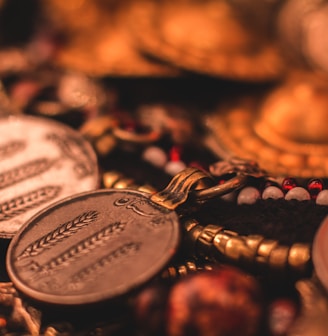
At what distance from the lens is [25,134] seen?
2.81 ft

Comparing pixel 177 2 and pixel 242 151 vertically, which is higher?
pixel 177 2

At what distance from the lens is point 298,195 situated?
0.70m

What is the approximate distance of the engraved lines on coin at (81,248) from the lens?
23.9 inches

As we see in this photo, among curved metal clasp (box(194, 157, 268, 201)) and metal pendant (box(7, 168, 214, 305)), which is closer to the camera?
metal pendant (box(7, 168, 214, 305))

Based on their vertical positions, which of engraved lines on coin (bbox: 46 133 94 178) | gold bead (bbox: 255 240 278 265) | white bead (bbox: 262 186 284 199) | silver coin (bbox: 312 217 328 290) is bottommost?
engraved lines on coin (bbox: 46 133 94 178)

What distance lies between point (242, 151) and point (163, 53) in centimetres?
24

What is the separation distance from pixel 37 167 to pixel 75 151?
60 millimetres

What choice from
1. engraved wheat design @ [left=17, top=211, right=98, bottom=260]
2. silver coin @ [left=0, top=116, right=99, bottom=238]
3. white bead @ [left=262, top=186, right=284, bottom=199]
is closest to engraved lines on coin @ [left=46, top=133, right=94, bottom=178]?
silver coin @ [left=0, top=116, right=99, bottom=238]

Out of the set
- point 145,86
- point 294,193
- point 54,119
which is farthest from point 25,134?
point 294,193

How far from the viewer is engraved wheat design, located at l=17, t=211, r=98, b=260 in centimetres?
63

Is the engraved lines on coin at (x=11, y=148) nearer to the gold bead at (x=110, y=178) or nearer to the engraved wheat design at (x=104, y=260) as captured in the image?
the gold bead at (x=110, y=178)

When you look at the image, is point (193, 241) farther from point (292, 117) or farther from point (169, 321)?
point (292, 117)

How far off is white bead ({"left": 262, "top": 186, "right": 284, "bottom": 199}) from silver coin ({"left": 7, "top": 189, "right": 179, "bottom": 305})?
138mm

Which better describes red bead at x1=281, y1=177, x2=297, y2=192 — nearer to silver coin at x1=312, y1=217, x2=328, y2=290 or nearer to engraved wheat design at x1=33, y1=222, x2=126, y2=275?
silver coin at x1=312, y1=217, x2=328, y2=290
